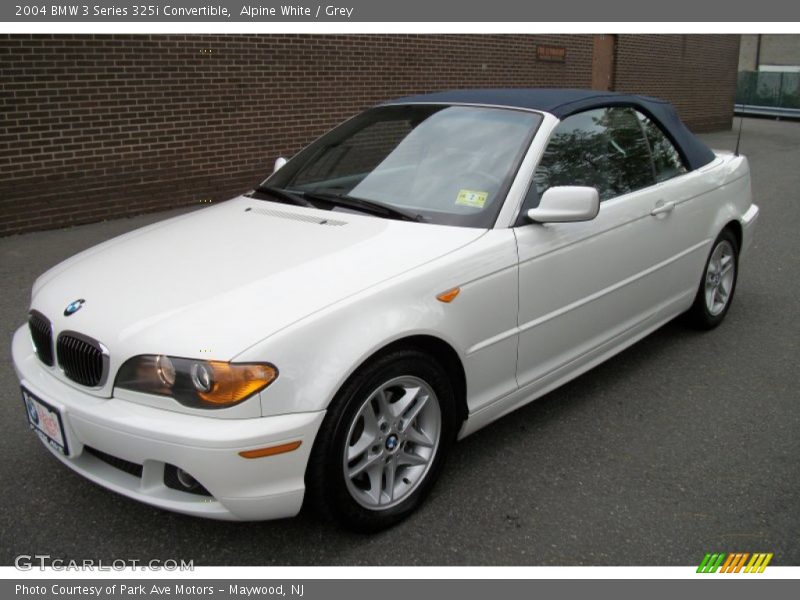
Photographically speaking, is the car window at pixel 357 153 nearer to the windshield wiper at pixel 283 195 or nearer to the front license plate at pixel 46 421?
the windshield wiper at pixel 283 195

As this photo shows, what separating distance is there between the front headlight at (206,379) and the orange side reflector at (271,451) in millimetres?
168

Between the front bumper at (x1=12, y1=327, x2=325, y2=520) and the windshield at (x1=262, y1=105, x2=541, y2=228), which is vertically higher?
the windshield at (x1=262, y1=105, x2=541, y2=228)

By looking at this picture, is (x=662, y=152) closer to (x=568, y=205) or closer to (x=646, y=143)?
(x=646, y=143)

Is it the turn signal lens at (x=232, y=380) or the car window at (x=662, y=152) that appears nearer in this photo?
the turn signal lens at (x=232, y=380)

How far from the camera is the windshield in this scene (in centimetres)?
338

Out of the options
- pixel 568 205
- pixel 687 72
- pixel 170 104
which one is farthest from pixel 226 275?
pixel 687 72

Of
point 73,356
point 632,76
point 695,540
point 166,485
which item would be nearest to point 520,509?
point 695,540

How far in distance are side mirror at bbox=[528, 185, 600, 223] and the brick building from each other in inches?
232

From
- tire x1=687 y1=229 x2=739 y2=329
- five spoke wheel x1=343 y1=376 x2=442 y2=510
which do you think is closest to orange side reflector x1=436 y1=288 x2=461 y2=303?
five spoke wheel x1=343 y1=376 x2=442 y2=510

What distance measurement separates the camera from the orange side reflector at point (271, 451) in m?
2.44

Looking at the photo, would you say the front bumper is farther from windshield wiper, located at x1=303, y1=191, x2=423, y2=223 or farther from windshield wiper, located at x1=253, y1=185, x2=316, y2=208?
windshield wiper, located at x1=253, y1=185, x2=316, y2=208

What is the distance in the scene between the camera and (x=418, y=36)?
1084 cm

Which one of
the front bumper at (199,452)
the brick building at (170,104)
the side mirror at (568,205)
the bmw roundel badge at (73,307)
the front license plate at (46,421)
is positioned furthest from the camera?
the brick building at (170,104)

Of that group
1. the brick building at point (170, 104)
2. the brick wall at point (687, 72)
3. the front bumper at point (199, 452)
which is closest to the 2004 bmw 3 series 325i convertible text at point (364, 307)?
the front bumper at point (199, 452)
